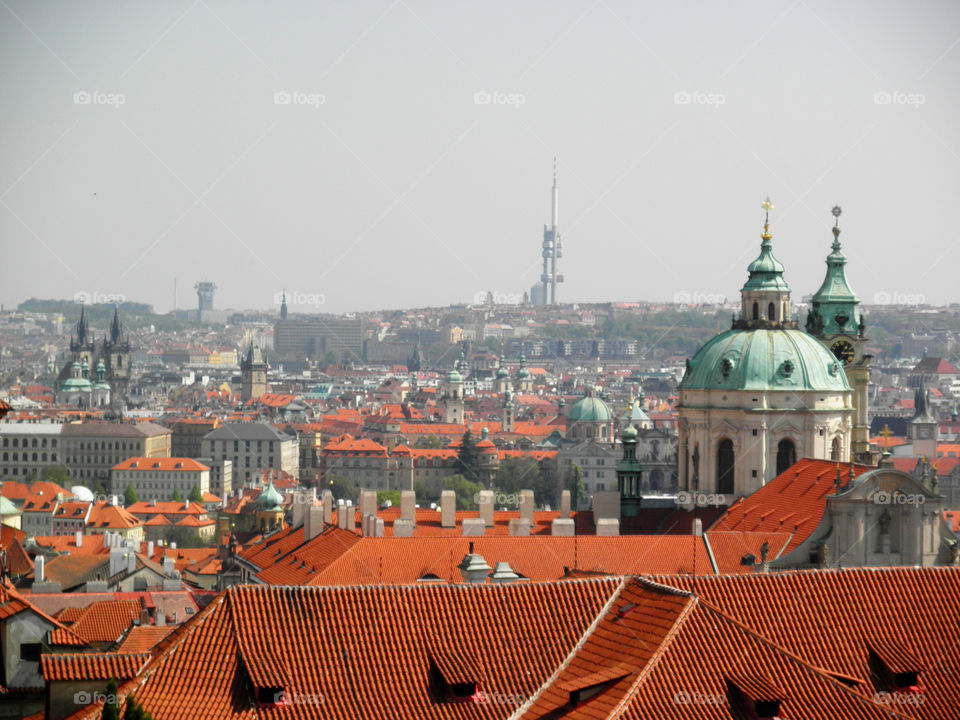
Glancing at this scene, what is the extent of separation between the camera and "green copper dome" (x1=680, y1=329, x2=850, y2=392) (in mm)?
60000

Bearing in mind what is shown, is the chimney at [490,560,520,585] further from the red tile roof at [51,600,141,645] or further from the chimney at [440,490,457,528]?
the chimney at [440,490,457,528]

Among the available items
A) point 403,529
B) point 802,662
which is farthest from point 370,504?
point 802,662

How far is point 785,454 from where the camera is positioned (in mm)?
60188

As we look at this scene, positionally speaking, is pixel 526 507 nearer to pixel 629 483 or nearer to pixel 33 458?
pixel 629 483

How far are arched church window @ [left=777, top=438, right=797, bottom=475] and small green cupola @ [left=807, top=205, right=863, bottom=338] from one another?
6588 mm

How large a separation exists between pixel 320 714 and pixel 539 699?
2.48 metres

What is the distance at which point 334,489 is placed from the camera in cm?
13075

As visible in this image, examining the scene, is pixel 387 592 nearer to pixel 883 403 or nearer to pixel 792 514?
pixel 792 514

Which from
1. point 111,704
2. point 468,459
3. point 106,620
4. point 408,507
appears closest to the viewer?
point 111,704

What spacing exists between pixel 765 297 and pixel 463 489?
5864 centimetres

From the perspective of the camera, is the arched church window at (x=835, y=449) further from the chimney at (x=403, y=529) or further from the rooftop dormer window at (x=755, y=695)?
the rooftop dormer window at (x=755, y=695)

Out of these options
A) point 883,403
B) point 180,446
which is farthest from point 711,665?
point 883,403

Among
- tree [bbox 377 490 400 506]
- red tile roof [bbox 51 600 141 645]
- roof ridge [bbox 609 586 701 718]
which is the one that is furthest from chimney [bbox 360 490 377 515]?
tree [bbox 377 490 400 506]

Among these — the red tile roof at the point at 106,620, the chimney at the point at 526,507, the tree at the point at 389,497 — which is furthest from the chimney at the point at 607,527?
the tree at the point at 389,497
